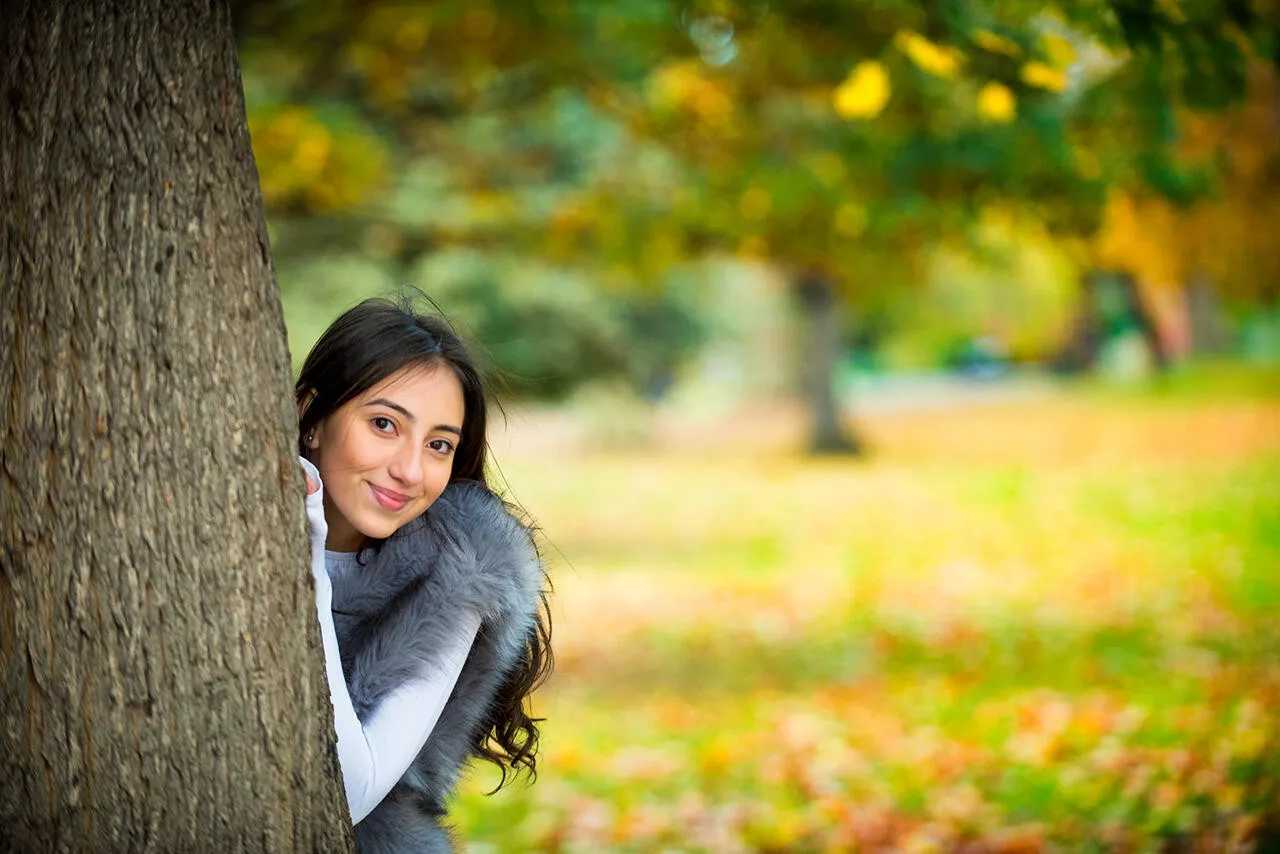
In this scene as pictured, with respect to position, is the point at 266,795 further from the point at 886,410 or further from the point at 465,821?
the point at 886,410

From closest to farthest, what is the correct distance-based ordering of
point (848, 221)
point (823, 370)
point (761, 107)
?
1. point (848, 221)
2. point (761, 107)
3. point (823, 370)

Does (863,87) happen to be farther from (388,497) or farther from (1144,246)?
(1144,246)

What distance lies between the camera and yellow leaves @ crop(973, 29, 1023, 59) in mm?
3998

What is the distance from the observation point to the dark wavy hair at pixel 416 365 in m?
2.19

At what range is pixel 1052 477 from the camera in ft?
56.6

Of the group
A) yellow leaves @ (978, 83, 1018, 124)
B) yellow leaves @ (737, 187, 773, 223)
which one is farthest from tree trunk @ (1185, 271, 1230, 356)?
yellow leaves @ (978, 83, 1018, 124)

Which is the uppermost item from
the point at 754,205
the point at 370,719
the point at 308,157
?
the point at 308,157

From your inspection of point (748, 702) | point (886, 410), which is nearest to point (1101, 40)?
point (748, 702)

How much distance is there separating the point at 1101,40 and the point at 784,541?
10401 millimetres

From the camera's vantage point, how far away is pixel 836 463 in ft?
69.6

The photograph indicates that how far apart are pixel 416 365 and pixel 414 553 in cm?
35

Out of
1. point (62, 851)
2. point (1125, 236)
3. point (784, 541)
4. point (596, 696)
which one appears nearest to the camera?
point (62, 851)

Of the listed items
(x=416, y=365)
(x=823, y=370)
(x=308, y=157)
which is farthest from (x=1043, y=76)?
(x=823, y=370)

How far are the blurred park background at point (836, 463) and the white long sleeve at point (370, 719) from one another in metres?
0.99
